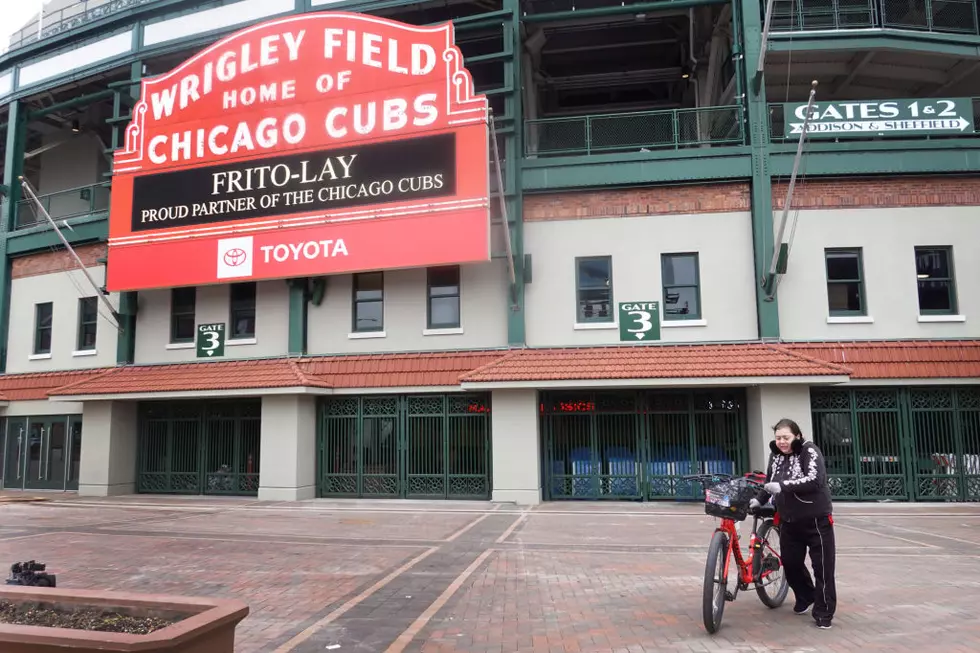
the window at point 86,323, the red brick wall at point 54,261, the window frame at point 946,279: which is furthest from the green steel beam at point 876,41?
the window at point 86,323

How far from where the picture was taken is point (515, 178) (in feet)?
56.5

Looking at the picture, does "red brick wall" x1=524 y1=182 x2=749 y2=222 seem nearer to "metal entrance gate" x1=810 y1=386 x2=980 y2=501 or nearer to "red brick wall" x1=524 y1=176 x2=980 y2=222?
"red brick wall" x1=524 y1=176 x2=980 y2=222

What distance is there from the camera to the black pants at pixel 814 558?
6.10 metres

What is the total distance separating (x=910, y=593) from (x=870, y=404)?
962cm

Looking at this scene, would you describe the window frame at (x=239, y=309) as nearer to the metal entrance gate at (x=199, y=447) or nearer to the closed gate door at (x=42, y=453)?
the metal entrance gate at (x=199, y=447)

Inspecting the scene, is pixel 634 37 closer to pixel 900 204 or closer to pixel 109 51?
pixel 900 204

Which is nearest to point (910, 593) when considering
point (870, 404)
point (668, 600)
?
point (668, 600)

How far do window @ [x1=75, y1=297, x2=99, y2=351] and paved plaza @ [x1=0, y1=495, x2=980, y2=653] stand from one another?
23.6ft

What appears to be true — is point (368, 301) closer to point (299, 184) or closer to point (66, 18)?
point (299, 184)

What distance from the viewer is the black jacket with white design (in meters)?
6.09

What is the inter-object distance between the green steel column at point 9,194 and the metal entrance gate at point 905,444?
77.6 ft

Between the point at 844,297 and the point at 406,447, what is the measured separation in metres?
10.9

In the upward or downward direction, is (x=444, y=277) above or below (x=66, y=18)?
below

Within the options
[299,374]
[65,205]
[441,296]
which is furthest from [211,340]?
[65,205]
